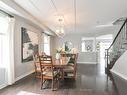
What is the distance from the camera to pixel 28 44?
602cm

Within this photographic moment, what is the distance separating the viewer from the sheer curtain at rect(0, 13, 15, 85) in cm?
426

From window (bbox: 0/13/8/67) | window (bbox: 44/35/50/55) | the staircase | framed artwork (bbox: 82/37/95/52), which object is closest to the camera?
window (bbox: 0/13/8/67)

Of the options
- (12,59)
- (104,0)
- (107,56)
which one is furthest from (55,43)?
(104,0)

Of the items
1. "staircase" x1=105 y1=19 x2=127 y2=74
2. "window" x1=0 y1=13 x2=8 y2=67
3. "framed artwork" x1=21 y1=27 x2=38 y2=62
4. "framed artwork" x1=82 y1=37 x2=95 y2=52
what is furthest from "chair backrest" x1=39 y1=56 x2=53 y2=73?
"framed artwork" x1=82 y1=37 x2=95 y2=52

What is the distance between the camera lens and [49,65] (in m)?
3.70

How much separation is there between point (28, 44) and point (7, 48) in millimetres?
1713

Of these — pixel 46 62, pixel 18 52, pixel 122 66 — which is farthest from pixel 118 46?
pixel 18 52

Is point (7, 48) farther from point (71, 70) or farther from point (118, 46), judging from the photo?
point (118, 46)

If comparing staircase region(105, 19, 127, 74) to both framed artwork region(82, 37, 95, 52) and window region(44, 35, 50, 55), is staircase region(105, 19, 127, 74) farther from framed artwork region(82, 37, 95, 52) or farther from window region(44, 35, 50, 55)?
window region(44, 35, 50, 55)

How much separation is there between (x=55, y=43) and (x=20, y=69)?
22.2 feet

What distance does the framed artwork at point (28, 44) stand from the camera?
18.0 ft

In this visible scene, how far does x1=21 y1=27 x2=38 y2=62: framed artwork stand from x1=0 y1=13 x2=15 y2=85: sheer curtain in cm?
102

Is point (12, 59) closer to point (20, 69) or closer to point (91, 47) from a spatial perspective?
point (20, 69)

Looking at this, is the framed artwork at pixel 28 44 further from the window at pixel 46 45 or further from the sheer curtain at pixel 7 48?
the window at pixel 46 45
